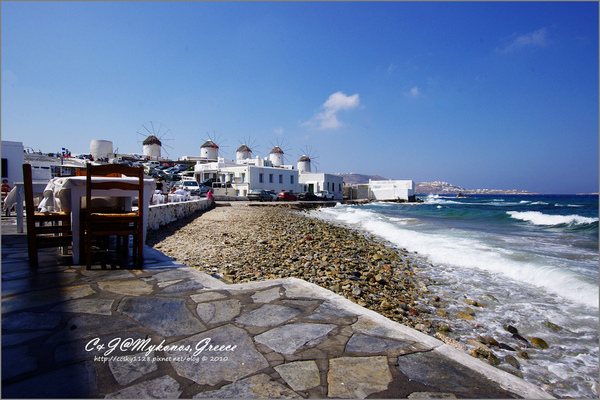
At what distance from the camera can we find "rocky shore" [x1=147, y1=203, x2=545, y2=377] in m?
3.93

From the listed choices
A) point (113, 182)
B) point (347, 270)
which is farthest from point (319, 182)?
point (113, 182)

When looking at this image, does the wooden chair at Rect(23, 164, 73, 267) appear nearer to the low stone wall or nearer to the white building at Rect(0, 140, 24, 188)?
the low stone wall

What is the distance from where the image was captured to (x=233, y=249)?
7359 mm

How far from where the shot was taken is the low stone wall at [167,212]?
28.7 feet

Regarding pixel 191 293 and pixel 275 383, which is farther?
pixel 191 293

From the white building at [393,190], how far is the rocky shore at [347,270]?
50.5m

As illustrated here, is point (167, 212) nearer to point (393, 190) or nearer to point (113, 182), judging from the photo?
point (113, 182)

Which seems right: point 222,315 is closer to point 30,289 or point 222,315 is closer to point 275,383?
point 275,383

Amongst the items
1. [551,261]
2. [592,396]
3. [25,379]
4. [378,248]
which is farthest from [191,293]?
[551,261]

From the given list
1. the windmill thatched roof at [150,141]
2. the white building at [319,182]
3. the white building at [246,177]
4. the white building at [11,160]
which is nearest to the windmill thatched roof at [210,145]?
the windmill thatched roof at [150,141]

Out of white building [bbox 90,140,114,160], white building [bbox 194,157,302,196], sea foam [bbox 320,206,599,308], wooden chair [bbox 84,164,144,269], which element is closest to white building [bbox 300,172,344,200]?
white building [bbox 194,157,302,196]

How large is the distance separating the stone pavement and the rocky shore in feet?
5.64

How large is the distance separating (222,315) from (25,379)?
121 cm

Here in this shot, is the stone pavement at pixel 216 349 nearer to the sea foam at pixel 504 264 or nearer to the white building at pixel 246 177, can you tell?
the sea foam at pixel 504 264
